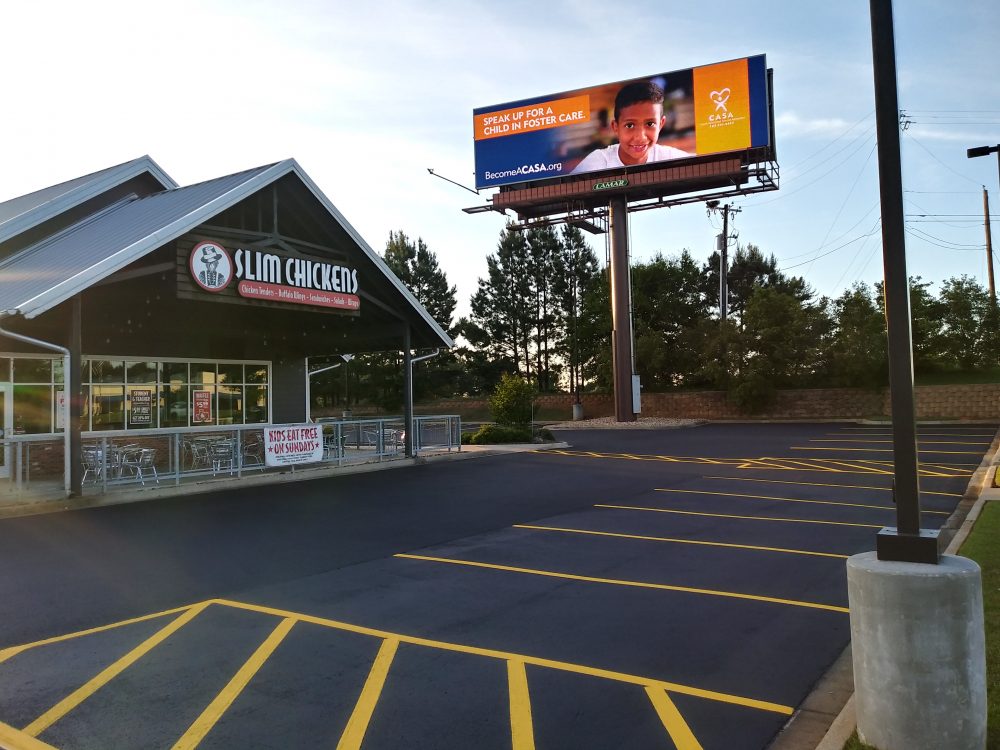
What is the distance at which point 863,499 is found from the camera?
511 inches

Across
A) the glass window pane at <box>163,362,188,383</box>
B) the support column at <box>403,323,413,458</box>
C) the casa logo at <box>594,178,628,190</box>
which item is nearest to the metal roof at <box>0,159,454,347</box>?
the support column at <box>403,323,413,458</box>

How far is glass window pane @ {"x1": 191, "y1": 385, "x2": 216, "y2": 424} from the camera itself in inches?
846

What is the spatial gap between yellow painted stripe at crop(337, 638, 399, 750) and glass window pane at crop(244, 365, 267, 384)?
1860 cm

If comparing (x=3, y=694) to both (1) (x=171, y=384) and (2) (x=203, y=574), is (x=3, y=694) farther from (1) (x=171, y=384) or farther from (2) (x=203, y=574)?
(1) (x=171, y=384)

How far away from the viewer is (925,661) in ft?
12.2

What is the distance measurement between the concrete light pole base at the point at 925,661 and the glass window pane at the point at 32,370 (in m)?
19.6

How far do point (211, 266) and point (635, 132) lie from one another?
2841 centimetres

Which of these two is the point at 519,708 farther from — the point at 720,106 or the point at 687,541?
the point at 720,106

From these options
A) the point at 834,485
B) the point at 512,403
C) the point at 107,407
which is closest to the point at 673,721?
the point at 834,485

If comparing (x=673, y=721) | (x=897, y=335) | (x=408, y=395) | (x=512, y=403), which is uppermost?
(x=897, y=335)

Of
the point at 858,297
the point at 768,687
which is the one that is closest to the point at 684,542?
the point at 768,687

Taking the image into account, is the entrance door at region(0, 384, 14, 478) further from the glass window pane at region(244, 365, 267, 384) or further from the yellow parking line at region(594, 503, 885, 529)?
the yellow parking line at region(594, 503, 885, 529)

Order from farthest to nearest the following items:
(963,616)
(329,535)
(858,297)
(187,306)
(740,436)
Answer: (858,297) → (740,436) → (187,306) → (329,535) → (963,616)

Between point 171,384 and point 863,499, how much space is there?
17683 millimetres
